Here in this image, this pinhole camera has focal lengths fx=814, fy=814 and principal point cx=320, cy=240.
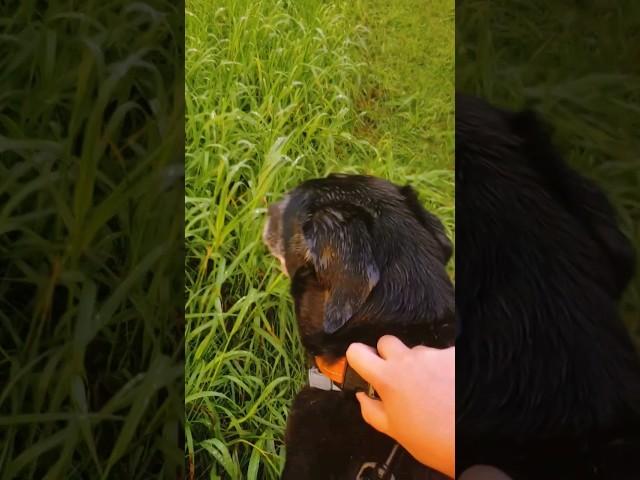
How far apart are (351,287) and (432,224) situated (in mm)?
227

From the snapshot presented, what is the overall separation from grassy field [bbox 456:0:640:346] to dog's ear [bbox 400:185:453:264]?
0.28 metres

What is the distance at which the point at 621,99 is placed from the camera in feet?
6.03

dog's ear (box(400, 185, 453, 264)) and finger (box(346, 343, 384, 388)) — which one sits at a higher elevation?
dog's ear (box(400, 185, 453, 264))

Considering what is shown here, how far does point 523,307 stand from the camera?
1.79 metres

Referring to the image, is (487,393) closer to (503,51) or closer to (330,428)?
(330,428)

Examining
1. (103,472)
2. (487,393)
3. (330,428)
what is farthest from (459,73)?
(103,472)

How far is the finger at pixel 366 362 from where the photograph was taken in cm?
177

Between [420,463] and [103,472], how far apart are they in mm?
695

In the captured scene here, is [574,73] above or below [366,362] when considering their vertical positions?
above

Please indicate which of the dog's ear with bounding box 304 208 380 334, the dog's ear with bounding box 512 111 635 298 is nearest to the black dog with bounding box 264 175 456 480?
the dog's ear with bounding box 304 208 380 334

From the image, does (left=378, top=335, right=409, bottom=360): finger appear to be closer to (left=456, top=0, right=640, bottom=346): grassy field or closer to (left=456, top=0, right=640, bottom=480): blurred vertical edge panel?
(left=456, top=0, right=640, bottom=480): blurred vertical edge panel

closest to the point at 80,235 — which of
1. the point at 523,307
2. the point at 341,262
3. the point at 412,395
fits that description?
the point at 341,262

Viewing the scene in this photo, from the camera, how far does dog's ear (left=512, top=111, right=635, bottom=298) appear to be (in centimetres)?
181

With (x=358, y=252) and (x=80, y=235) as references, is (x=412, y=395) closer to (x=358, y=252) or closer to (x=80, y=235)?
(x=358, y=252)
